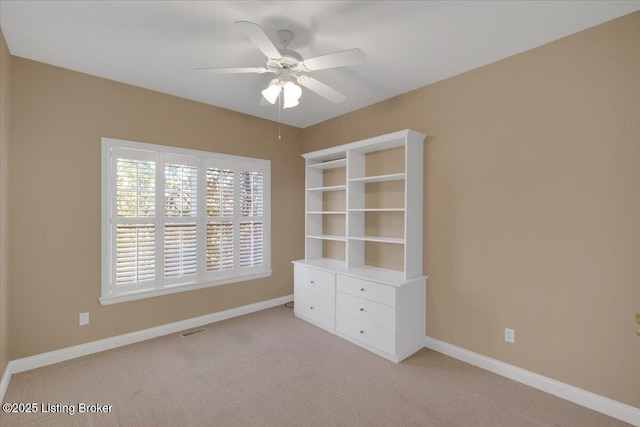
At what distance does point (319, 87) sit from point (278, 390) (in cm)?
251

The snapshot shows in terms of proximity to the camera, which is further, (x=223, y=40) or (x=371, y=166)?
(x=371, y=166)

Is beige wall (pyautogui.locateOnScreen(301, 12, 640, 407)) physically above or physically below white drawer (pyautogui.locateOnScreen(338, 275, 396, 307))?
above

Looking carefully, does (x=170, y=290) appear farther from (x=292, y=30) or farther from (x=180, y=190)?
(x=292, y=30)

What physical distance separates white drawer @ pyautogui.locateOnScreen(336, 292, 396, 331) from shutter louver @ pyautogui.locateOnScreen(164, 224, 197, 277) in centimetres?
185

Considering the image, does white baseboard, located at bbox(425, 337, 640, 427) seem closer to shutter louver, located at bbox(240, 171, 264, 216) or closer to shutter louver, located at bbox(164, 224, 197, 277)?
→ shutter louver, located at bbox(240, 171, 264, 216)

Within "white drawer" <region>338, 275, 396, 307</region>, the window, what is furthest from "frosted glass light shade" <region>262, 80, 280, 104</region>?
"white drawer" <region>338, 275, 396, 307</region>

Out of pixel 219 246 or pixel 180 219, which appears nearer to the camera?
pixel 180 219

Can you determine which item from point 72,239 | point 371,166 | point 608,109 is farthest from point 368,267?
point 72,239

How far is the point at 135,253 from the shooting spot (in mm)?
3176

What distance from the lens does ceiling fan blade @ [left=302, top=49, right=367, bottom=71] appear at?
186 centimetres

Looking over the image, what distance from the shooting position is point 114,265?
10.1ft

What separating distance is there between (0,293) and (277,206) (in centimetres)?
296

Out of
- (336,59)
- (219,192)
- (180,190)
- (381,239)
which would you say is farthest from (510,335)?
(180,190)

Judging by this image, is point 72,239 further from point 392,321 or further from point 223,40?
point 392,321
